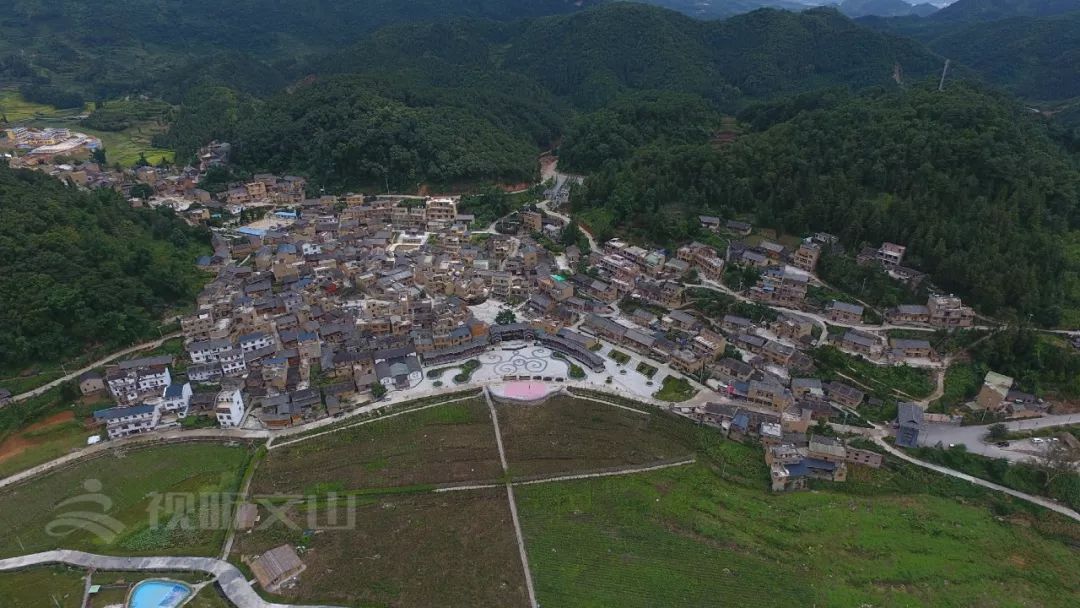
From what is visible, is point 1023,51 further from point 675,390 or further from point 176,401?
point 176,401

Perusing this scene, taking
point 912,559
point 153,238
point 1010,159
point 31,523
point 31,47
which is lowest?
point 912,559

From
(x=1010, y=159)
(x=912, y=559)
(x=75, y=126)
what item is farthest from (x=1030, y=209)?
(x=75, y=126)

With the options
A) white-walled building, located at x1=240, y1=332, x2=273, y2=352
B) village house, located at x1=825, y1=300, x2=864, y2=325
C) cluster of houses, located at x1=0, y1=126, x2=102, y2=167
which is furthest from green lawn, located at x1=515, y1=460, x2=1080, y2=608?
cluster of houses, located at x1=0, y1=126, x2=102, y2=167

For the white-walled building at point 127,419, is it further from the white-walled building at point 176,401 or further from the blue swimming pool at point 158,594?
the blue swimming pool at point 158,594

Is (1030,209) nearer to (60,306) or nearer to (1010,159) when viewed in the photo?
(1010,159)

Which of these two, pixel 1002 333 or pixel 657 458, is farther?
pixel 1002 333

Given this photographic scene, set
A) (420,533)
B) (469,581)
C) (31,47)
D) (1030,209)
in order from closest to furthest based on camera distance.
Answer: (469,581) → (420,533) → (1030,209) → (31,47)

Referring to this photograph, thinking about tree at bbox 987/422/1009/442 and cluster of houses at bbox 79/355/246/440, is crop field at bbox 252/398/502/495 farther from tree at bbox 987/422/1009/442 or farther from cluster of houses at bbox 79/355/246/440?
tree at bbox 987/422/1009/442

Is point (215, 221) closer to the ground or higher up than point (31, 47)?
closer to the ground
